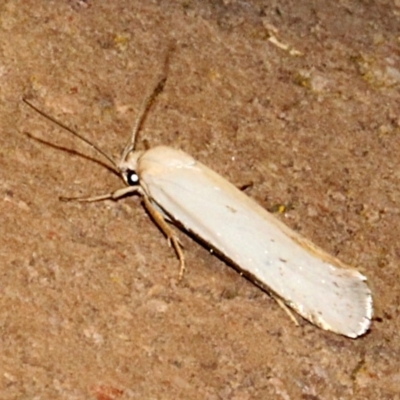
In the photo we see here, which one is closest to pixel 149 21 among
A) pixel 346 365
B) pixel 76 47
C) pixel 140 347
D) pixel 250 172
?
pixel 76 47

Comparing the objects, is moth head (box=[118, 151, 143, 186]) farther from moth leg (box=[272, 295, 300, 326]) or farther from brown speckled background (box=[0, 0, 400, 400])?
moth leg (box=[272, 295, 300, 326])

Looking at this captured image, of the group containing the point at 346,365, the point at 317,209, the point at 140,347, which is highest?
the point at 317,209

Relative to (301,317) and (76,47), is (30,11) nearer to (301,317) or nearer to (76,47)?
(76,47)

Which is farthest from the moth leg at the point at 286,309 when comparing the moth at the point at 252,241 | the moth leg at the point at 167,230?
the moth leg at the point at 167,230

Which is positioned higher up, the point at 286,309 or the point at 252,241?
the point at 252,241

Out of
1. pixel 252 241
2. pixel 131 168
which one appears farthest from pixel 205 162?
pixel 252 241

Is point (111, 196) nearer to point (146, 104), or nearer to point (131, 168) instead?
point (131, 168)
